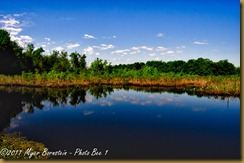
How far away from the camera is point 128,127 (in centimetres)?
951

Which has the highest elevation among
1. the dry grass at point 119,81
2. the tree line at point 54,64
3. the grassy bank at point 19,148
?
the tree line at point 54,64

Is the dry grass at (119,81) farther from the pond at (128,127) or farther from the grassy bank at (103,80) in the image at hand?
the pond at (128,127)

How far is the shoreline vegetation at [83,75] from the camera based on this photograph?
2212cm

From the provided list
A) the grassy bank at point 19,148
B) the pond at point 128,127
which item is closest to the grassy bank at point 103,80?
the pond at point 128,127

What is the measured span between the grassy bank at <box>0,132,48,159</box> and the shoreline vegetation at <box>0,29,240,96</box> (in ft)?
44.6

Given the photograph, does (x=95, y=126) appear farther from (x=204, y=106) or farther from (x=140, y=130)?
(x=204, y=106)

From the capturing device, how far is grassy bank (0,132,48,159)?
632cm

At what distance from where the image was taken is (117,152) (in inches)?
277

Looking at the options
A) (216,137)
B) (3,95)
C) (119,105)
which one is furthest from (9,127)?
(3,95)

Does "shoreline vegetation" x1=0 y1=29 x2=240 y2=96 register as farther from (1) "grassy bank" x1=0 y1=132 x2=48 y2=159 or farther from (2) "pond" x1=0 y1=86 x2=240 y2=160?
(1) "grassy bank" x1=0 y1=132 x2=48 y2=159

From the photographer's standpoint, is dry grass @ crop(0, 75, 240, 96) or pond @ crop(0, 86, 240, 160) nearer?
pond @ crop(0, 86, 240, 160)

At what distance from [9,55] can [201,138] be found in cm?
2509

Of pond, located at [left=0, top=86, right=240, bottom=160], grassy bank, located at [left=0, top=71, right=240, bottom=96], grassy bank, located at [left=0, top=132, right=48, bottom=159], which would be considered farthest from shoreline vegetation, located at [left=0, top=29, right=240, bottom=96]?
grassy bank, located at [left=0, top=132, right=48, bottom=159]

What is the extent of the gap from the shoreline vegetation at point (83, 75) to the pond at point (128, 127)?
20.3 ft
